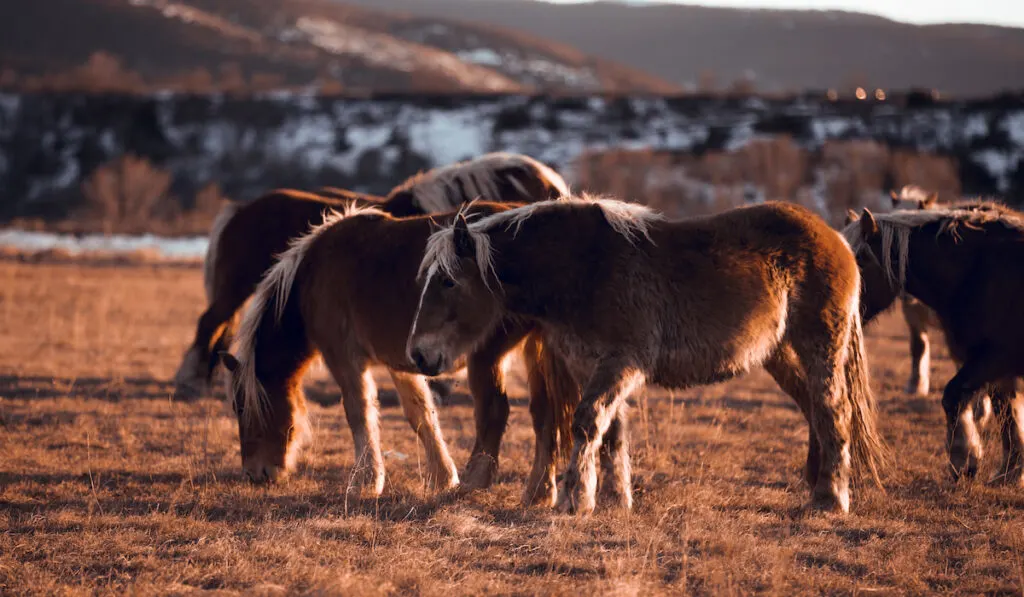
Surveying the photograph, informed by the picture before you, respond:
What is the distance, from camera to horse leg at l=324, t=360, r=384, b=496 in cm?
627

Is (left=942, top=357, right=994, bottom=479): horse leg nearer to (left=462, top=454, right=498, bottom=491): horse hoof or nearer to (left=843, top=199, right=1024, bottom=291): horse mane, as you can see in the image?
(left=843, top=199, right=1024, bottom=291): horse mane

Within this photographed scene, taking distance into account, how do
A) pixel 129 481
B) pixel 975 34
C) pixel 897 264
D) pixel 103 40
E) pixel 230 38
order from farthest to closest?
pixel 975 34, pixel 230 38, pixel 103 40, pixel 897 264, pixel 129 481

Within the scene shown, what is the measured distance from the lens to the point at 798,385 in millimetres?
6473

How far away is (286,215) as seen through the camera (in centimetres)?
943

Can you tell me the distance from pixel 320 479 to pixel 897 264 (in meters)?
4.67

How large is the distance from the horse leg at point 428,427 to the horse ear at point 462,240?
4.30ft

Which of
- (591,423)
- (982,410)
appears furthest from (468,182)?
(982,410)

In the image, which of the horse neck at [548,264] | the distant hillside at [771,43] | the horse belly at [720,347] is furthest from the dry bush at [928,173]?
the distant hillside at [771,43]

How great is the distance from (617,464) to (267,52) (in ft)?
314

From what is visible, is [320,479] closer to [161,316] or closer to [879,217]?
[879,217]

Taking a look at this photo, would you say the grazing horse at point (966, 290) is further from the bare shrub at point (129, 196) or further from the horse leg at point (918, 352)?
the bare shrub at point (129, 196)

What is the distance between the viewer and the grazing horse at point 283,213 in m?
8.45

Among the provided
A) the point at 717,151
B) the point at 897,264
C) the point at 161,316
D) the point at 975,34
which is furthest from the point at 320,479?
the point at 975,34

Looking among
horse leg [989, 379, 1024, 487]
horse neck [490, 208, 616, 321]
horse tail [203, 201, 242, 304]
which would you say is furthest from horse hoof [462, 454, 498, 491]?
horse tail [203, 201, 242, 304]
